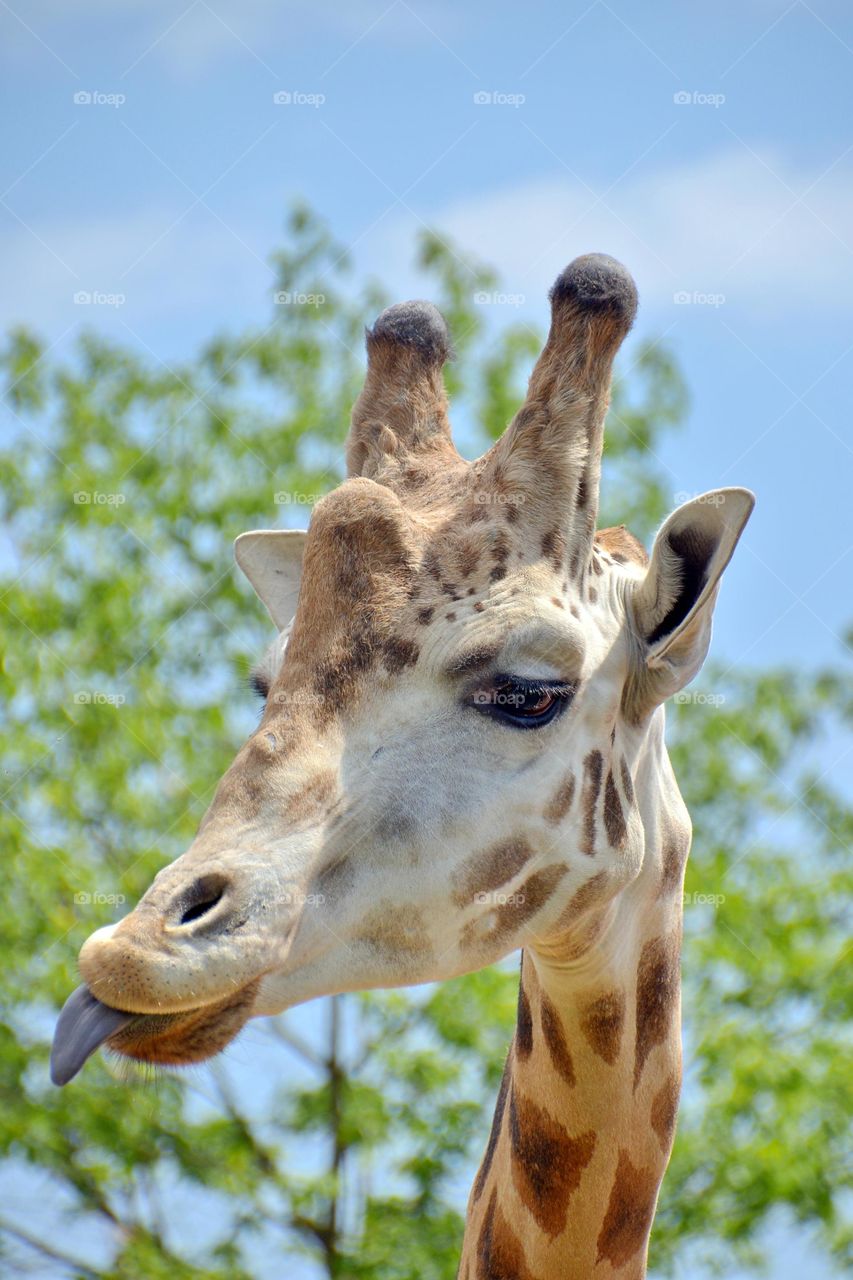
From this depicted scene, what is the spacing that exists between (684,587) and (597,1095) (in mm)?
1311

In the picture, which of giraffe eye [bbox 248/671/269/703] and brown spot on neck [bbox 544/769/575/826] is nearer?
brown spot on neck [bbox 544/769/575/826]

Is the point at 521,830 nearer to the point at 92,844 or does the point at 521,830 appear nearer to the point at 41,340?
the point at 92,844

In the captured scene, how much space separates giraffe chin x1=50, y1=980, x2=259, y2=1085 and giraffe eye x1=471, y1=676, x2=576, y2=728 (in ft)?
2.80

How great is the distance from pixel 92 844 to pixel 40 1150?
2.63 m

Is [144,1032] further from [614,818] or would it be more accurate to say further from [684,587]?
[684,587]

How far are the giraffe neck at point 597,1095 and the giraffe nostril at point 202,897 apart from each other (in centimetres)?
113

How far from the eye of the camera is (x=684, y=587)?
386cm

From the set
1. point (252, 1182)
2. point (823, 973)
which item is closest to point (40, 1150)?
point (252, 1182)

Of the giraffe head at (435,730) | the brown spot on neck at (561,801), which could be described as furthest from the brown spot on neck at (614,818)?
the brown spot on neck at (561,801)

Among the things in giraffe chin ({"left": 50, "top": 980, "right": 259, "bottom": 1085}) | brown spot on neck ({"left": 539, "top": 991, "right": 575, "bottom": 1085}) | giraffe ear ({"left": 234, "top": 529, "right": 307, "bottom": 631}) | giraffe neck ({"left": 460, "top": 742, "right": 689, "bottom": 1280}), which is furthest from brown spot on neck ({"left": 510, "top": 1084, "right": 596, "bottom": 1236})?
giraffe ear ({"left": 234, "top": 529, "right": 307, "bottom": 631})

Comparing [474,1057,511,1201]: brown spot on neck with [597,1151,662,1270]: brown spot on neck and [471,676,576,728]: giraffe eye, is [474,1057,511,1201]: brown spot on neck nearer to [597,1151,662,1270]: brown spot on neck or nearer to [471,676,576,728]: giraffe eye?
[597,1151,662,1270]: brown spot on neck

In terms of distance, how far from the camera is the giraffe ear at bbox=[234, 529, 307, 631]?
4750 mm

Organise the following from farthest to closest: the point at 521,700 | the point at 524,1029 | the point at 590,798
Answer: the point at 524,1029
the point at 590,798
the point at 521,700

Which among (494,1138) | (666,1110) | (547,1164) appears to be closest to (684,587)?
(666,1110)
